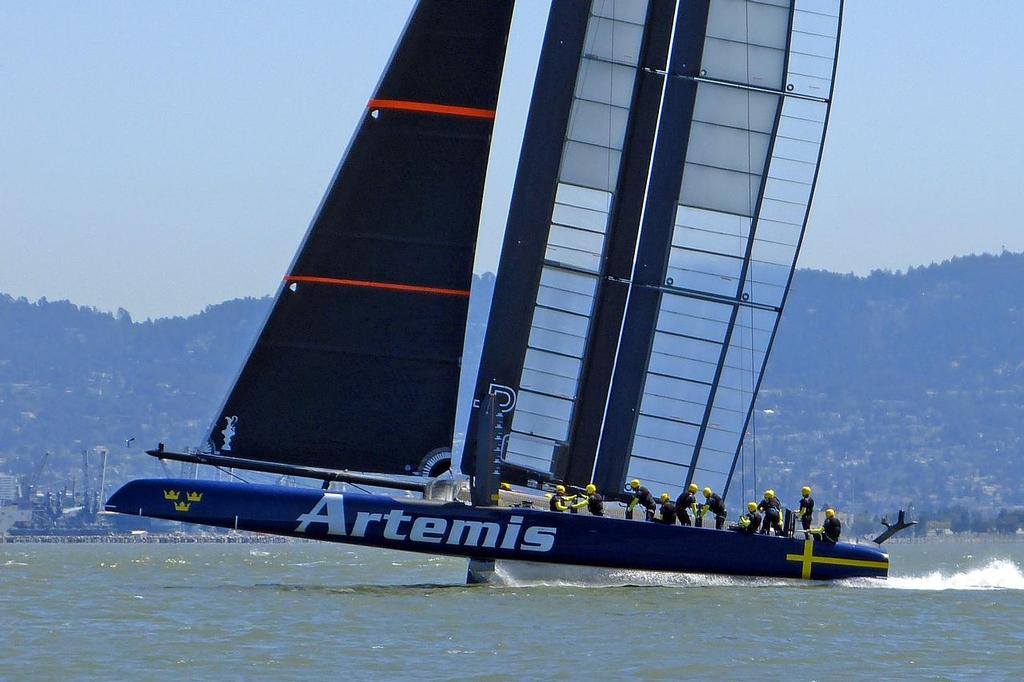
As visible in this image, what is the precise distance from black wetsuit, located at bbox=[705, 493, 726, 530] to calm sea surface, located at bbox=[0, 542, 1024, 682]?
0.73m

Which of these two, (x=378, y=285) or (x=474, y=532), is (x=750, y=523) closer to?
(x=474, y=532)

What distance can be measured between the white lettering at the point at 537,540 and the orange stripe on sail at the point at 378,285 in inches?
109

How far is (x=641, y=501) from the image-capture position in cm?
2220

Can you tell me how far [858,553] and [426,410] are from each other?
5.66m

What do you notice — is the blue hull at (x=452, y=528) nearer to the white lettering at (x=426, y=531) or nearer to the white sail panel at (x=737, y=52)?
the white lettering at (x=426, y=531)

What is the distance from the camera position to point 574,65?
2264 cm

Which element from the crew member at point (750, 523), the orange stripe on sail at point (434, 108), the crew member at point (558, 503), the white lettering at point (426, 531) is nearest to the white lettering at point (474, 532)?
the white lettering at point (426, 531)

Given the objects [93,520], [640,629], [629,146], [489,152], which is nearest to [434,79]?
[489,152]

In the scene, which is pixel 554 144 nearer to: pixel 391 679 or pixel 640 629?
pixel 640 629

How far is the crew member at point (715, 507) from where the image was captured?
2203 centimetres

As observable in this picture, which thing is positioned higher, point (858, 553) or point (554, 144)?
point (554, 144)

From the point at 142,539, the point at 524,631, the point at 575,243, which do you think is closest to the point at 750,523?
the point at 575,243

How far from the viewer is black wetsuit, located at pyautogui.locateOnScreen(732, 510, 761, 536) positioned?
2178cm

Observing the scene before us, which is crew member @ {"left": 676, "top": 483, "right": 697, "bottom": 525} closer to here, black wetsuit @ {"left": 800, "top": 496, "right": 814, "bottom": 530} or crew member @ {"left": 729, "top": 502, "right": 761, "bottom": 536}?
crew member @ {"left": 729, "top": 502, "right": 761, "bottom": 536}
